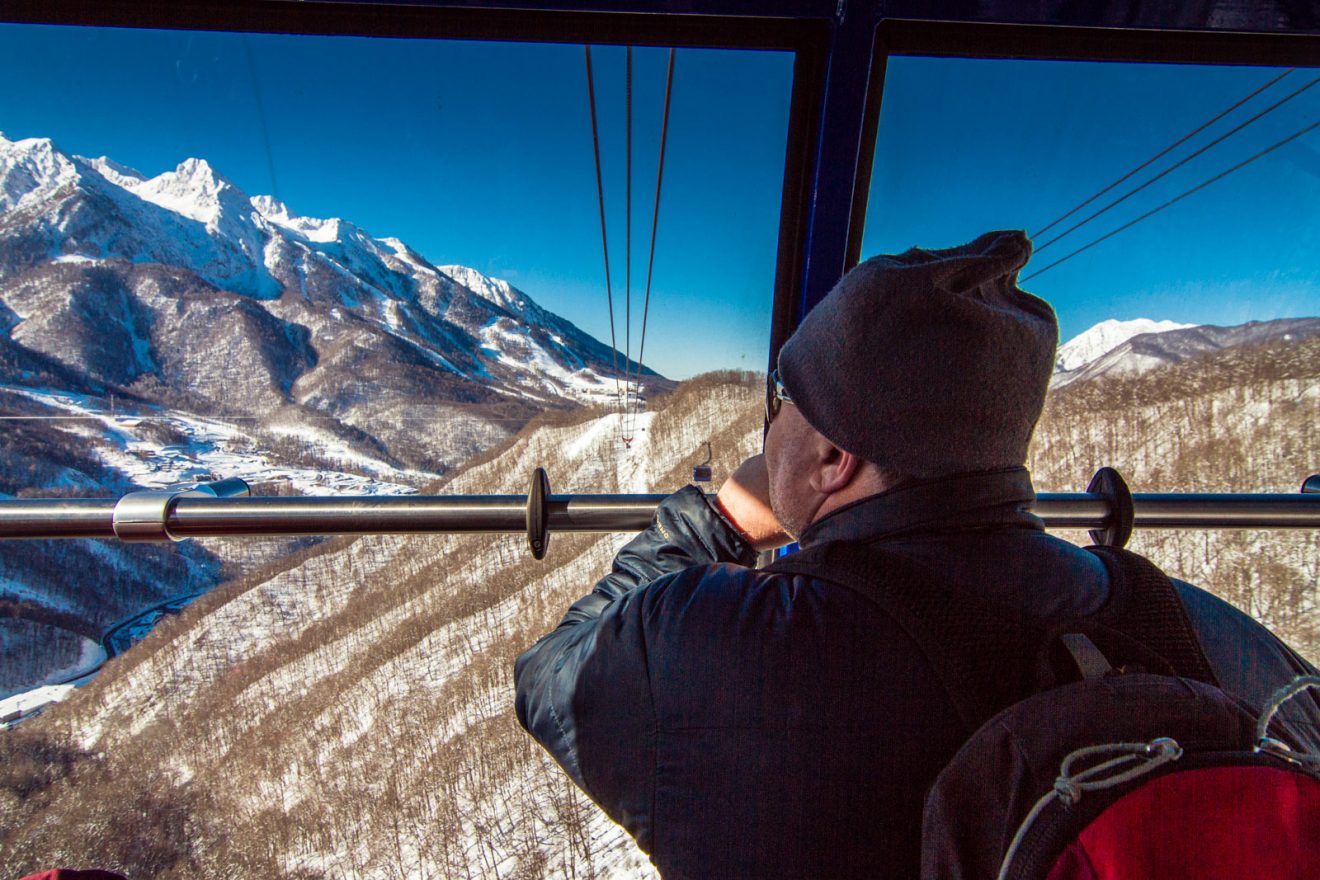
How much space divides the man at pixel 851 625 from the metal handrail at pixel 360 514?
1.15 feet

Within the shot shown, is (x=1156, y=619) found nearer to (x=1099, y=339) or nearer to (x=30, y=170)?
(x=1099, y=339)

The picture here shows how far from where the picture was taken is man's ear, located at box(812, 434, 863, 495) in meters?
0.82

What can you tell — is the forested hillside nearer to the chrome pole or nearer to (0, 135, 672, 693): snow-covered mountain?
(0, 135, 672, 693): snow-covered mountain

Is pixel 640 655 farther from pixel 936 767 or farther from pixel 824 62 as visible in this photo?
pixel 824 62

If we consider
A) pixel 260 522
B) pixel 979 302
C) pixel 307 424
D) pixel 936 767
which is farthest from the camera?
pixel 307 424

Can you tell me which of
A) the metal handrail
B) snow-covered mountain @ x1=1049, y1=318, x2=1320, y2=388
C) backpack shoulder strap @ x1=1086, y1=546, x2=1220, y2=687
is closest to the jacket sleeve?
the metal handrail

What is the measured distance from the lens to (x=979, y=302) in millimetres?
737

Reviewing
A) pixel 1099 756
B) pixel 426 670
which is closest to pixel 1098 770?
pixel 1099 756

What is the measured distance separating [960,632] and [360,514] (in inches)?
41.8

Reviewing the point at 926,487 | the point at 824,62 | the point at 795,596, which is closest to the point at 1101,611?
the point at 926,487

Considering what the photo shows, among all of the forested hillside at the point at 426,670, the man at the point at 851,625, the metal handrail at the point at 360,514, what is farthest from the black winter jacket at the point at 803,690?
the forested hillside at the point at 426,670

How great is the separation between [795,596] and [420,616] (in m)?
2.80

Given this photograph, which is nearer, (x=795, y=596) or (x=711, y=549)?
(x=795, y=596)

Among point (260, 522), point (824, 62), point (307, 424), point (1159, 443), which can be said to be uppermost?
point (824, 62)
